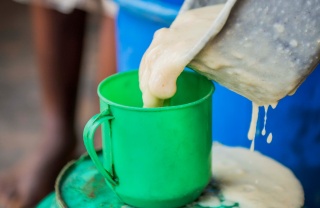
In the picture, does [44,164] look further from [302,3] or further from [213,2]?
[302,3]

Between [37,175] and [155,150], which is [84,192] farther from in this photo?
[37,175]

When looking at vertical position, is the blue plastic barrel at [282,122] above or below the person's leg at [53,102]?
above

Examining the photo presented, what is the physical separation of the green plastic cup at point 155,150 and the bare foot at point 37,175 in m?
0.78

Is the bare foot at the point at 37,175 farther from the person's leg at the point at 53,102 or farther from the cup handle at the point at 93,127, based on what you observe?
the cup handle at the point at 93,127

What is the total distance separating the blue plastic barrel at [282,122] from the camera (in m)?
0.83

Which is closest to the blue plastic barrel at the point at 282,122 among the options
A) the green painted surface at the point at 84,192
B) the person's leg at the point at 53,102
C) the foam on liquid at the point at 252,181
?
the foam on liquid at the point at 252,181

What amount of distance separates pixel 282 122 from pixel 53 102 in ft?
2.70

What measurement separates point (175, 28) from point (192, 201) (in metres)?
0.22

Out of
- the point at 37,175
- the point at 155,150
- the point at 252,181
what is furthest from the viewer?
the point at 37,175

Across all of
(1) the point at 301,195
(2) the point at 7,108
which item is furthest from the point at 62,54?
(1) the point at 301,195

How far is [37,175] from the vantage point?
57.6 inches

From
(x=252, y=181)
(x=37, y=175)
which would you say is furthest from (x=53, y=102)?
(x=252, y=181)

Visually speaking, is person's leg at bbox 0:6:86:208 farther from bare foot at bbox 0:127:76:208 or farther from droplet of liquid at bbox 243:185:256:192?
droplet of liquid at bbox 243:185:256:192

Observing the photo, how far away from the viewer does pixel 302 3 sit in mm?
575
